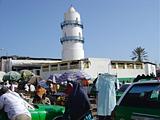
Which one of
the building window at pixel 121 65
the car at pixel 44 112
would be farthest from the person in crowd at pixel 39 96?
the building window at pixel 121 65

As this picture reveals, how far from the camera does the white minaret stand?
68250 mm

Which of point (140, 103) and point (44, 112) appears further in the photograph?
point (44, 112)

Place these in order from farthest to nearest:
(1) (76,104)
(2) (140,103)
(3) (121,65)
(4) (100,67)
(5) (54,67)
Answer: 1. (5) (54,67)
2. (3) (121,65)
3. (4) (100,67)
4. (1) (76,104)
5. (2) (140,103)

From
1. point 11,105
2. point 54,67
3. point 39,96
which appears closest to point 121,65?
point 54,67

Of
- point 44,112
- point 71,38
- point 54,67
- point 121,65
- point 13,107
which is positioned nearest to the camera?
point 13,107

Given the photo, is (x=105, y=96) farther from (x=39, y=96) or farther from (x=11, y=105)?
(x=11, y=105)

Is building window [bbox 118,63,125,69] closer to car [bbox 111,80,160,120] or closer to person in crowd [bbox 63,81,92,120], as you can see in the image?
person in crowd [bbox 63,81,92,120]

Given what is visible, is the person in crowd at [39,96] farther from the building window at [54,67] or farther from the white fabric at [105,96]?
the building window at [54,67]

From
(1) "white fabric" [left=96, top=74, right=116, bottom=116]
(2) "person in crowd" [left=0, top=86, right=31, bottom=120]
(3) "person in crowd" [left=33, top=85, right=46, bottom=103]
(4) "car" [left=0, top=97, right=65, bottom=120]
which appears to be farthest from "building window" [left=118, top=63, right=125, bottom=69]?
(2) "person in crowd" [left=0, top=86, right=31, bottom=120]

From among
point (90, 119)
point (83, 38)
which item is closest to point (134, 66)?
point (83, 38)

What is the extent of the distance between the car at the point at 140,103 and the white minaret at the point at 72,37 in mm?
60537

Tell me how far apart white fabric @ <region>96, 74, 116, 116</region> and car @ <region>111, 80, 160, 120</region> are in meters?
7.04

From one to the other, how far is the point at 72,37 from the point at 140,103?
62562 millimetres

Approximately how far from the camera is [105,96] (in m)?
13.9
